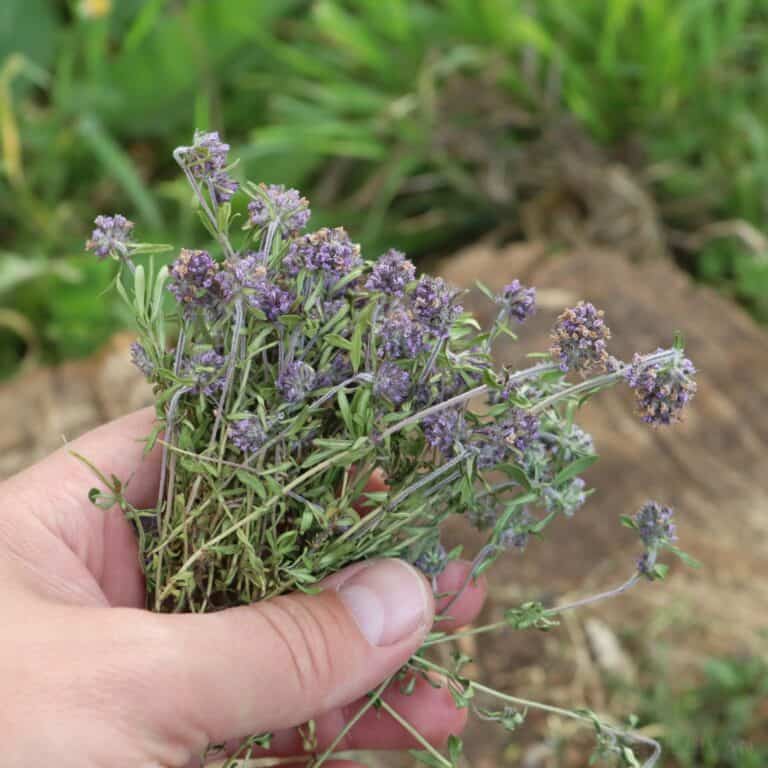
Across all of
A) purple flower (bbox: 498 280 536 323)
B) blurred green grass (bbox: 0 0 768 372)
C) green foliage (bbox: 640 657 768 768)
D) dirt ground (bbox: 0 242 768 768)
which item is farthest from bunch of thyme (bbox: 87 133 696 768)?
blurred green grass (bbox: 0 0 768 372)

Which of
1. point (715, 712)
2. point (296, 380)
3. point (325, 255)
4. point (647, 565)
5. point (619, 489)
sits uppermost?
point (325, 255)

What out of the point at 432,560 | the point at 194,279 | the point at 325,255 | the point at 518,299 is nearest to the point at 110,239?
the point at 194,279

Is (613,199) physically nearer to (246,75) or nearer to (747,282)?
(747,282)

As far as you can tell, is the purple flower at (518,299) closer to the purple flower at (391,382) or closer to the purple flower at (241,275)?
the purple flower at (391,382)

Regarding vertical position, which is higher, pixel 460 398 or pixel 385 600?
pixel 460 398

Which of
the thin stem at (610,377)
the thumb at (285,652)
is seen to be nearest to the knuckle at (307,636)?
the thumb at (285,652)

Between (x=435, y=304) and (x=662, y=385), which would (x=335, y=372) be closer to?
(x=435, y=304)
